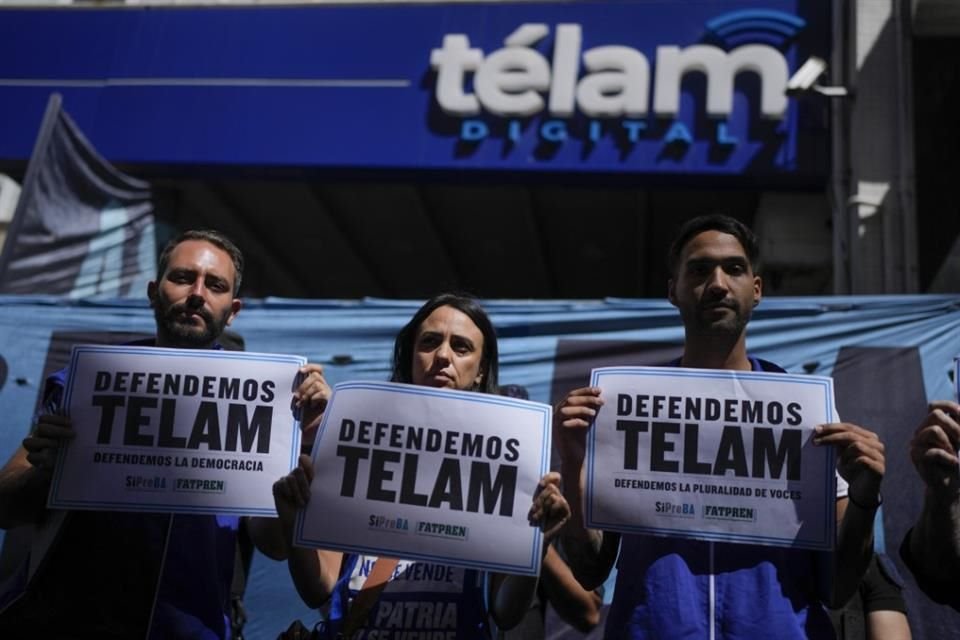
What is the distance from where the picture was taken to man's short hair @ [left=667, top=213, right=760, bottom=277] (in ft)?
7.27

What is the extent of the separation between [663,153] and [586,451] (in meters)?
4.90

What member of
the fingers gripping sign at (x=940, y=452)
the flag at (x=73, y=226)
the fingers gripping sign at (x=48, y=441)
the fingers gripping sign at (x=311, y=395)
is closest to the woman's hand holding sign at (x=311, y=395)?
the fingers gripping sign at (x=311, y=395)

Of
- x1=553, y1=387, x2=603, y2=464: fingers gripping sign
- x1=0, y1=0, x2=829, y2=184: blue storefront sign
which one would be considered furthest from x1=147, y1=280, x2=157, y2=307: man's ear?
x1=0, y1=0, x2=829, y2=184: blue storefront sign

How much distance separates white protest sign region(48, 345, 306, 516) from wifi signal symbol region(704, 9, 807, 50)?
543cm

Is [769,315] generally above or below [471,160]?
below

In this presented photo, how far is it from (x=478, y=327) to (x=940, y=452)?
104cm

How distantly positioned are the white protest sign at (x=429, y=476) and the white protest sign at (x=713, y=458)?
17 cm

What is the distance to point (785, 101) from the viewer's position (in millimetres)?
6520

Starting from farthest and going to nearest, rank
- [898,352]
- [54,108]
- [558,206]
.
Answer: [558,206] < [54,108] < [898,352]

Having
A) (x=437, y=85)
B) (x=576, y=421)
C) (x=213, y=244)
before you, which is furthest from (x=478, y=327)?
(x=437, y=85)

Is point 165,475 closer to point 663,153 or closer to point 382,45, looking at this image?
point 663,153

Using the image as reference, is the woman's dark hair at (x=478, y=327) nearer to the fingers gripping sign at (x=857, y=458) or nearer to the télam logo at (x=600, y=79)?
the fingers gripping sign at (x=857, y=458)

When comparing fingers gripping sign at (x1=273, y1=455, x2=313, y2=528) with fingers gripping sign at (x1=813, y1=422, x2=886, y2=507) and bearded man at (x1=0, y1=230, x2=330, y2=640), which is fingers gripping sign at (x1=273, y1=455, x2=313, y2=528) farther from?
fingers gripping sign at (x1=813, y1=422, x2=886, y2=507)

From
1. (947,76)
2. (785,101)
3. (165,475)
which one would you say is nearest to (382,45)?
(785,101)
